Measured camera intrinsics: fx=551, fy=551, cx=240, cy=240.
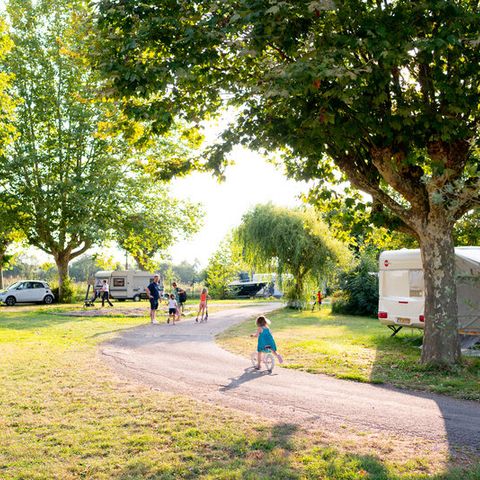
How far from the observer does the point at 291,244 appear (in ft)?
95.6

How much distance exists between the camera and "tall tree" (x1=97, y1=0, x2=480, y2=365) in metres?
8.60

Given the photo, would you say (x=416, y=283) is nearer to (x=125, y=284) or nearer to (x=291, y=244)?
(x=291, y=244)

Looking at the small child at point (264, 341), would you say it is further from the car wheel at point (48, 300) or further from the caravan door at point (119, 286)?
the caravan door at point (119, 286)

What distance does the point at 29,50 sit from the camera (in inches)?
1302

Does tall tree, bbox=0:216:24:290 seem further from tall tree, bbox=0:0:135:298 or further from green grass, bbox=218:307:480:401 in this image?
green grass, bbox=218:307:480:401

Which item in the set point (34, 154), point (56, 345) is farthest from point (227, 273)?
point (56, 345)

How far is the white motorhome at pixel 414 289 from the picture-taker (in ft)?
45.0

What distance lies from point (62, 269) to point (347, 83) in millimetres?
31985

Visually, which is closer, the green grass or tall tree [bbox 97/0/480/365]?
tall tree [bbox 97/0/480/365]

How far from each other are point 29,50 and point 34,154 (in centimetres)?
660

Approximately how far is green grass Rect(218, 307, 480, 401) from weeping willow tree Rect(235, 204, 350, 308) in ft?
30.3

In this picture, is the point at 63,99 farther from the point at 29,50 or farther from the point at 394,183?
the point at 394,183

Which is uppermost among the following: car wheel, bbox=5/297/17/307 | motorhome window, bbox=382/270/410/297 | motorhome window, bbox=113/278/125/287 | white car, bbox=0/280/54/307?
motorhome window, bbox=382/270/410/297

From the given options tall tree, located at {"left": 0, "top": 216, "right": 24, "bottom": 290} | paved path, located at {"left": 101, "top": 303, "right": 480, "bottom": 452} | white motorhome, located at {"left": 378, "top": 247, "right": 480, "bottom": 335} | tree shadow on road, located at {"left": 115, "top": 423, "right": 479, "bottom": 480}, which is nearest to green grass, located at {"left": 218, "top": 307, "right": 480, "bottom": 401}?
paved path, located at {"left": 101, "top": 303, "right": 480, "bottom": 452}
